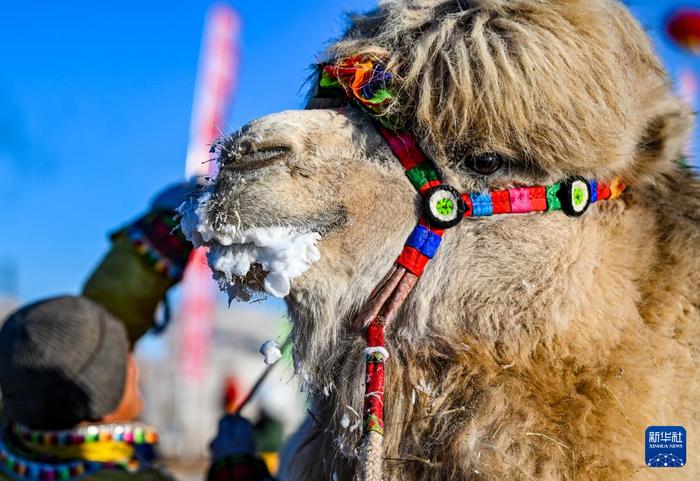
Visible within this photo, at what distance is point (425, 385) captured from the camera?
6.49ft

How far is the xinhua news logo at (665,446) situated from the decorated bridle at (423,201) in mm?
554

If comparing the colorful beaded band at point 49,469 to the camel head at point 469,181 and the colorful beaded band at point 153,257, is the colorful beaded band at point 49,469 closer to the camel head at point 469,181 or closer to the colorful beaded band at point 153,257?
the colorful beaded band at point 153,257

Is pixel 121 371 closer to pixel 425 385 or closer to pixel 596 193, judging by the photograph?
pixel 425 385

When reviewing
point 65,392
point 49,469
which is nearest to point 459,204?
point 65,392

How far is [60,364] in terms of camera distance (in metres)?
2.78

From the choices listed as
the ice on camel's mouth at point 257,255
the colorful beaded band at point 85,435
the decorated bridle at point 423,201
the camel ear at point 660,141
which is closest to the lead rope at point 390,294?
the decorated bridle at point 423,201

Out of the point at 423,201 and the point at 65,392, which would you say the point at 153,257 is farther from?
the point at 423,201

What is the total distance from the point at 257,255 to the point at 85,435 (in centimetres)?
137

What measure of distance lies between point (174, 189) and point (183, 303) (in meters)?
17.8

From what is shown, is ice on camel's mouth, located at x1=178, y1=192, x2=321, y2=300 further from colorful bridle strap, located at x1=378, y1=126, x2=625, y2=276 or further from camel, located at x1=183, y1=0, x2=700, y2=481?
colorful bridle strap, located at x1=378, y1=126, x2=625, y2=276

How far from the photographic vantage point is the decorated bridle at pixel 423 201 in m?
1.99

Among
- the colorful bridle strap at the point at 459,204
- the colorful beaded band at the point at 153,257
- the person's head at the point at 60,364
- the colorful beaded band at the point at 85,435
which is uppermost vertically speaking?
the colorful bridle strap at the point at 459,204

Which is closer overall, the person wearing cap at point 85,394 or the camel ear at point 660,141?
the camel ear at point 660,141

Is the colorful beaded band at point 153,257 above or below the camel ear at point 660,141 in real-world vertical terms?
below
